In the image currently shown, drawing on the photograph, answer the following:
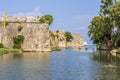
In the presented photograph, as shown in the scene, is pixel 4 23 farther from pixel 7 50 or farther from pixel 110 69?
pixel 110 69

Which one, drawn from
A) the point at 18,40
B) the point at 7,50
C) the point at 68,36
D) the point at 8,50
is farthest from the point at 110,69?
the point at 68,36

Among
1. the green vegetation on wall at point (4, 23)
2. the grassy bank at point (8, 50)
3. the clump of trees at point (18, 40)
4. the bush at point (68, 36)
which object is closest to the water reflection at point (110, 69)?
the grassy bank at point (8, 50)

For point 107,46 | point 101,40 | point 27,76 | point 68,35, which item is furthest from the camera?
point 68,35

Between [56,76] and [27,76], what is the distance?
2.57m

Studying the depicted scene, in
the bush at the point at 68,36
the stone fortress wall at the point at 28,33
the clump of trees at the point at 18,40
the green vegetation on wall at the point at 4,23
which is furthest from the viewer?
the bush at the point at 68,36

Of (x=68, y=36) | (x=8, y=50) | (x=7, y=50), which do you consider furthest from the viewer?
(x=68, y=36)

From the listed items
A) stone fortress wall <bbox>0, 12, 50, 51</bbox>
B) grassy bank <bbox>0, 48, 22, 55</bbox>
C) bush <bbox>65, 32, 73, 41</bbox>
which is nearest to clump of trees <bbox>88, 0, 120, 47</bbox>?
stone fortress wall <bbox>0, 12, 50, 51</bbox>

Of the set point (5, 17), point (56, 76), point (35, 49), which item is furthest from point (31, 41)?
point (56, 76)

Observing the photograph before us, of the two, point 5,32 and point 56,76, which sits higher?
point 5,32

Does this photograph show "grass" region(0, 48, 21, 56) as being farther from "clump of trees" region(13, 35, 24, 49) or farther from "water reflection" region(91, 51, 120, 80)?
"water reflection" region(91, 51, 120, 80)

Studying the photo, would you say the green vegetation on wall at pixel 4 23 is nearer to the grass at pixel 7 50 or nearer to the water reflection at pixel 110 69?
the grass at pixel 7 50

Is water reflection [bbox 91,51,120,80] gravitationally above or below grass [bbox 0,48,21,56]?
below

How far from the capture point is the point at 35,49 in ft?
278

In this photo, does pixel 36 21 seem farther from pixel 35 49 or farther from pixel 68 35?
pixel 68 35
